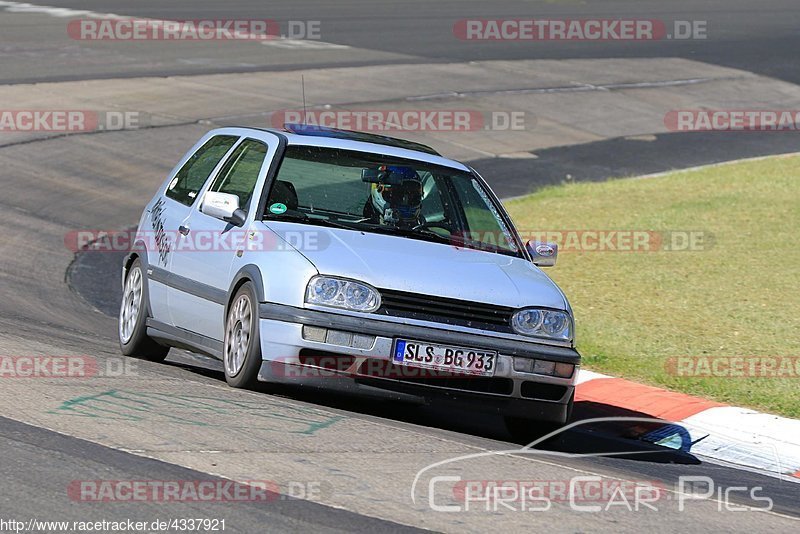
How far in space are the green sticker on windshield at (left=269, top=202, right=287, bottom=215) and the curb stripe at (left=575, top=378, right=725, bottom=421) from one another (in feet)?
8.57

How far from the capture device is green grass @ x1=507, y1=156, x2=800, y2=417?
10266mm

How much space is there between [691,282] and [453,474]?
282 inches

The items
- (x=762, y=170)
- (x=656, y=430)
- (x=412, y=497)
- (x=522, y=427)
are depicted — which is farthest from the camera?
(x=762, y=170)

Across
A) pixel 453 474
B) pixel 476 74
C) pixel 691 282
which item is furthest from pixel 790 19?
pixel 453 474

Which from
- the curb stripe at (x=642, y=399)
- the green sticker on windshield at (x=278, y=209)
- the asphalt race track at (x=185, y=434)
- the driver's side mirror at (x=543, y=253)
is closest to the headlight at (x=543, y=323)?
the asphalt race track at (x=185, y=434)

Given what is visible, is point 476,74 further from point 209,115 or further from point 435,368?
point 435,368

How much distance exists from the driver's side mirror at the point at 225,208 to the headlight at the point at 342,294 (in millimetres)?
966

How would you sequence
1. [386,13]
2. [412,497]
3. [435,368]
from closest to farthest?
1. [412,497]
2. [435,368]
3. [386,13]

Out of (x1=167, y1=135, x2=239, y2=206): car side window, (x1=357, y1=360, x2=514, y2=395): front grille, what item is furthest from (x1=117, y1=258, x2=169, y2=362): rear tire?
(x1=357, y1=360, x2=514, y2=395): front grille

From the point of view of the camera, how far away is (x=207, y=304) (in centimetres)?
821

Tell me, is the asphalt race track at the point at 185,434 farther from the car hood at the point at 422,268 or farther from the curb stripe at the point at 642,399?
the car hood at the point at 422,268

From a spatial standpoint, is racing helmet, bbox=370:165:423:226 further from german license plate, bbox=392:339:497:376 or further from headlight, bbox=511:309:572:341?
german license plate, bbox=392:339:497:376

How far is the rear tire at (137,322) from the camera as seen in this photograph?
908 centimetres

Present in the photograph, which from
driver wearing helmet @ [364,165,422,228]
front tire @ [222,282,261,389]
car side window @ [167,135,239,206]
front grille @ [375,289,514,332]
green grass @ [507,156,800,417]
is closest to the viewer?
front grille @ [375,289,514,332]
